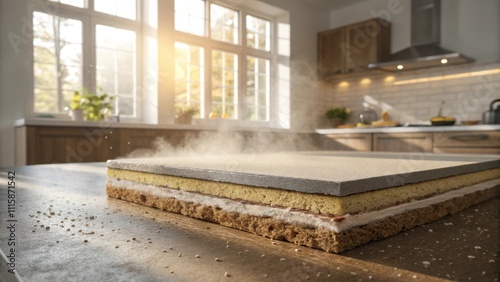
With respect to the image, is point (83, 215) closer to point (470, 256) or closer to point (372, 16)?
point (470, 256)

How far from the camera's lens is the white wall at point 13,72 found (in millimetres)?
2855

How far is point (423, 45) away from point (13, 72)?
13.9 ft

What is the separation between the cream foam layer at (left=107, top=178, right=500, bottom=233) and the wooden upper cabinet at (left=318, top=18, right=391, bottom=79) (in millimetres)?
4142

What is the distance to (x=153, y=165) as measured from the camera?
0.67 metres

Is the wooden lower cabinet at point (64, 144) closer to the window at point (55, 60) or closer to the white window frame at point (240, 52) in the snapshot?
the window at point (55, 60)

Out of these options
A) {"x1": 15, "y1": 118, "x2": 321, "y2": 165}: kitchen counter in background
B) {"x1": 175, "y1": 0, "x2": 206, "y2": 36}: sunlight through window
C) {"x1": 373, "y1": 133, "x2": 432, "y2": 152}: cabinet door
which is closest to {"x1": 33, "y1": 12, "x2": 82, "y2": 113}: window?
{"x1": 15, "y1": 118, "x2": 321, "y2": 165}: kitchen counter in background

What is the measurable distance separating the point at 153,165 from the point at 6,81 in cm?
296

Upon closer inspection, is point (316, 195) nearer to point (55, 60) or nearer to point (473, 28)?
point (55, 60)

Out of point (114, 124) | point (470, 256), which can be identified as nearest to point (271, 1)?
point (114, 124)

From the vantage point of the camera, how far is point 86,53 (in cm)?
338

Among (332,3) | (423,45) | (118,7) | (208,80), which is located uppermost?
(332,3)

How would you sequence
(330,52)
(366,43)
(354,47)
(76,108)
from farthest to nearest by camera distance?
(330,52), (354,47), (366,43), (76,108)

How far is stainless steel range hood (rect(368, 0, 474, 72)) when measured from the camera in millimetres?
3925

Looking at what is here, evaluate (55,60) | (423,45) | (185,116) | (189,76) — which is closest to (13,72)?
(55,60)
